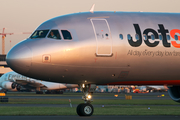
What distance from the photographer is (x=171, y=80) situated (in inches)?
839

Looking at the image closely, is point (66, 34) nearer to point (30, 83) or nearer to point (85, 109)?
point (85, 109)

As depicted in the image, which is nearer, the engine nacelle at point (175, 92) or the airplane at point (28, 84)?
the engine nacelle at point (175, 92)

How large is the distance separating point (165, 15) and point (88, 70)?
668cm

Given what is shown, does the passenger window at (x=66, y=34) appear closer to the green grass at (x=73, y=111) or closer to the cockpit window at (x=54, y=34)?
the cockpit window at (x=54, y=34)

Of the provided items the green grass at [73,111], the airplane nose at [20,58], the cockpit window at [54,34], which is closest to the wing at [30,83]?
the green grass at [73,111]

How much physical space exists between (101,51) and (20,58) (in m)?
4.54

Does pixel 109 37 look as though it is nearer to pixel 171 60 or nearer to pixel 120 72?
pixel 120 72

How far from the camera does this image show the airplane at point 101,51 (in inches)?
738

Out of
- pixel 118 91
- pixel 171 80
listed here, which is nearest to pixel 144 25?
pixel 171 80

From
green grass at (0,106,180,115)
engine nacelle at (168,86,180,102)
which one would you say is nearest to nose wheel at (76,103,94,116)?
engine nacelle at (168,86,180,102)

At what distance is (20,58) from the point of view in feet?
59.6

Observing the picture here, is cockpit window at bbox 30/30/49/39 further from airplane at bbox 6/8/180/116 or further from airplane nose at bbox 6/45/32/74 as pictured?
airplane nose at bbox 6/45/32/74

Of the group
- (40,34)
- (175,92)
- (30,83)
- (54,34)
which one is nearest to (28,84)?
(30,83)

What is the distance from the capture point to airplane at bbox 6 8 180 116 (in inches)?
738
